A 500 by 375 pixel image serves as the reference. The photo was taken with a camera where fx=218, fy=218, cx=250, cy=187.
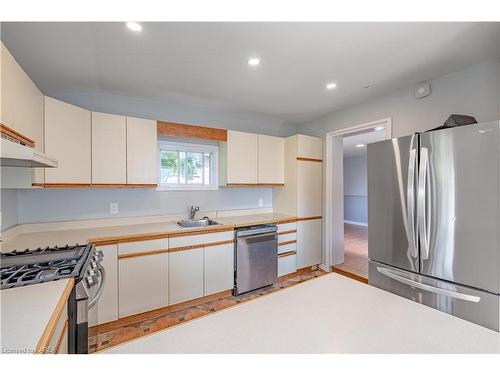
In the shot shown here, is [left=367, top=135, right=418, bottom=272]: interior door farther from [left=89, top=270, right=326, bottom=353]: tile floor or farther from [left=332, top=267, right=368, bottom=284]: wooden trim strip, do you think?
[left=89, top=270, right=326, bottom=353]: tile floor

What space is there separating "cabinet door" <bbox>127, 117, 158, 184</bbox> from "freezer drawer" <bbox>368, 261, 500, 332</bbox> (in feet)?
8.06

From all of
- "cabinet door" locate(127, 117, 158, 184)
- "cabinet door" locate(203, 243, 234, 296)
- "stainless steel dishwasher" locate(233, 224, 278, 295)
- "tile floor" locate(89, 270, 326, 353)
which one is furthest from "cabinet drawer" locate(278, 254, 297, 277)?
"cabinet door" locate(127, 117, 158, 184)

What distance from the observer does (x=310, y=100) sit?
2.75 m

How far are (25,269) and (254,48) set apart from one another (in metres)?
2.04

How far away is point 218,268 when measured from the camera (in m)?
2.47

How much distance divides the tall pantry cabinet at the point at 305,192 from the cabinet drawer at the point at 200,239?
45.1 inches

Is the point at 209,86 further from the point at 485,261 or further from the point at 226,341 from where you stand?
the point at 485,261

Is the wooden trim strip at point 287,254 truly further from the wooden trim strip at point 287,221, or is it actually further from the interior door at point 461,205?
the interior door at point 461,205

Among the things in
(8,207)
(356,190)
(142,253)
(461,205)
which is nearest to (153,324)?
(142,253)

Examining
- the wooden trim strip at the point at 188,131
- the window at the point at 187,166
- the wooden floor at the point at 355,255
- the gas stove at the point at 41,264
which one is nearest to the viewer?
the gas stove at the point at 41,264

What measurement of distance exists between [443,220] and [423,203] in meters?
0.16

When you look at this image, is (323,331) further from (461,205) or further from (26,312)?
(461,205)

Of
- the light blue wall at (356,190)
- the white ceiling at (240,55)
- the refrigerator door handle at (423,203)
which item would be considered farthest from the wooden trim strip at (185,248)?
the light blue wall at (356,190)

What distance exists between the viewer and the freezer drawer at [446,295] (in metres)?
1.36
